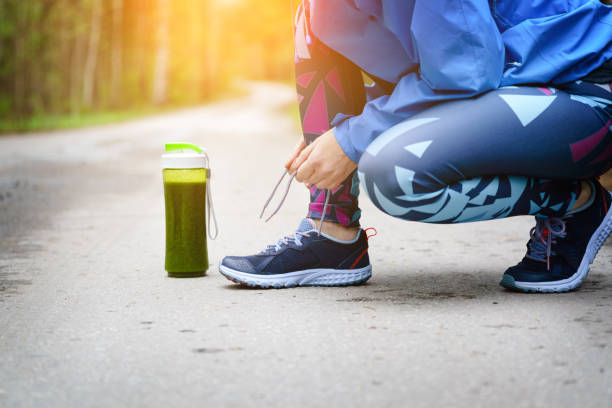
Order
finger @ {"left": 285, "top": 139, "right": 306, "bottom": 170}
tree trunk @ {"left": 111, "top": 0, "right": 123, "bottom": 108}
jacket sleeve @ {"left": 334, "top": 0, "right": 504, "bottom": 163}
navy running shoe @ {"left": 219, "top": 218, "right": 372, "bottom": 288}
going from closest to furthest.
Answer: jacket sleeve @ {"left": 334, "top": 0, "right": 504, "bottom": 163}
finger @ {"left": 285, "top": 139, "right": 306, "bottom": 170}
navy running shoe @ {"left": 219, "top": 218, "right": 372, "bottom": 288}
tree trunk @ {"left": 111, "top": 0, "right": 123, "bottom": 108}

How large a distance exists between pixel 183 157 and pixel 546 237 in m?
1.27

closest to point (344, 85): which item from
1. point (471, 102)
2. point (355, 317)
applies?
point (471, 102)

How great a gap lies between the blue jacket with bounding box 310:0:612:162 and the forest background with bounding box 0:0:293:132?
1280cm

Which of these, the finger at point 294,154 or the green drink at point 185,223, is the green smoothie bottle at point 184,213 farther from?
the finger at point 294,154

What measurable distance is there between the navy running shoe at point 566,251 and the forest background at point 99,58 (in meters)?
13.1

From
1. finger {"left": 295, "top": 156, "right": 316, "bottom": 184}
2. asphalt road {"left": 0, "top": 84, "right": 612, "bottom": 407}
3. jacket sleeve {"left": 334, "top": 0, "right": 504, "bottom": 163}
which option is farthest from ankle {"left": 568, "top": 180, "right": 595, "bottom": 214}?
finger {"left": 295, "top": 156, "right": 316, "bottom": 184}

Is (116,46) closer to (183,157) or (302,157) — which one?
(183,157)

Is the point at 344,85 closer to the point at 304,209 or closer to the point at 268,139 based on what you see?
the point at 304,209

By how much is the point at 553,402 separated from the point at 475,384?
0.15 metres

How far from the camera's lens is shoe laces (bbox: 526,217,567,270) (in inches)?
85.0

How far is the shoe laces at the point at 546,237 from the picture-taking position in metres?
2.16

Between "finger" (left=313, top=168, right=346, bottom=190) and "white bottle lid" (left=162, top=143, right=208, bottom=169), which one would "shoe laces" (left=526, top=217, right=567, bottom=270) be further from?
"white bottle lid" (left=162, top=143, right=208, bottom=169)

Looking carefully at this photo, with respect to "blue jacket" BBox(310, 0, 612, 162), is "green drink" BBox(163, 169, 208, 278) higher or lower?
lower

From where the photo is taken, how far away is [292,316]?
1.94m
